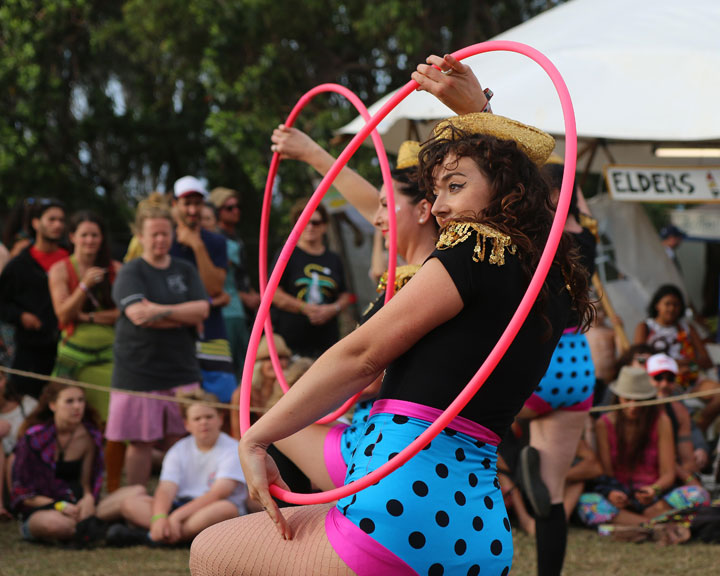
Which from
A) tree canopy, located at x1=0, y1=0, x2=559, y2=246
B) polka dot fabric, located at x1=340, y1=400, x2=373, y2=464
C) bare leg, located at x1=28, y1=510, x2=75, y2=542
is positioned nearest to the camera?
polka dot fabric, located at x1=340, y1=400, x2=373, y2=464

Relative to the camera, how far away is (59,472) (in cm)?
585

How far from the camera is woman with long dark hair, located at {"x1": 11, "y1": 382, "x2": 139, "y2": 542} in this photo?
Result: 5.51 m

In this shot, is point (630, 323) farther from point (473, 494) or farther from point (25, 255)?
point (473, 494)

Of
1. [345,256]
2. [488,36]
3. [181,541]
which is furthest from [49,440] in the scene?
[488,36]

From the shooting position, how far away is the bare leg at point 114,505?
18.6ft

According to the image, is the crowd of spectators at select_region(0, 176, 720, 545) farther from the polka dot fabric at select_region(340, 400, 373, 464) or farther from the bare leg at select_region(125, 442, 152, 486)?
the polka dot fabric at select_region(340, 400, 373, 464)

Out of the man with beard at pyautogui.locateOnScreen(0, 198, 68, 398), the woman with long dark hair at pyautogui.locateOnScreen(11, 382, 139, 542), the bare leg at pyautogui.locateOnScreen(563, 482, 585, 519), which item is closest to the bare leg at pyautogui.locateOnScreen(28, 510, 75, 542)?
the woman with long dark hair at pyautogui.locateOnScreen(11, 382, 139, 542)

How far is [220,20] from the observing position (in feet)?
48.1

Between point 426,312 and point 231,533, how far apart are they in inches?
27.2

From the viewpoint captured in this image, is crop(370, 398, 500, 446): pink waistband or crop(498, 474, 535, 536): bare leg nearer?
crop(370, 398, 500, 446): pink waistband

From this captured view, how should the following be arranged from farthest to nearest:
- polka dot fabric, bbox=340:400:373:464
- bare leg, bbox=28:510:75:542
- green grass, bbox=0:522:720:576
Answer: bare leg, bbox=28:510:75:542, green grass, bbox=0:522:720:576, polka dot fabric, bbox=340:400:373:464

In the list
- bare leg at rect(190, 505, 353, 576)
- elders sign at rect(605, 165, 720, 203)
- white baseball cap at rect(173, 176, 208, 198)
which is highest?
elders sign at rect(605, 165, 720, 203)

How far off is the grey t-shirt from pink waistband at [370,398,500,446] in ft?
13.3

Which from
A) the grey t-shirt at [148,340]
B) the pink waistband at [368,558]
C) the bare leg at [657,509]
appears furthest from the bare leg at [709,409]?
the pink waistband at [368,558]
